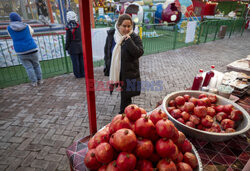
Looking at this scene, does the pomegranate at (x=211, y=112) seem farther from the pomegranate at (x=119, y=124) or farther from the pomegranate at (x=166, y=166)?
the pomegranate at (x=119, y=124)

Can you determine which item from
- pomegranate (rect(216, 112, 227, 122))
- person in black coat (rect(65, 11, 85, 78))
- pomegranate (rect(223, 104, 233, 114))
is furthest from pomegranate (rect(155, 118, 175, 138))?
A: person in black coat (rect(65, 11, 85, 78))

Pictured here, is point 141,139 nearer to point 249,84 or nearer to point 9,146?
point 249,84

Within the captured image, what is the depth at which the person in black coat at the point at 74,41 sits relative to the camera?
4996 mm

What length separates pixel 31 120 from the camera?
368cm

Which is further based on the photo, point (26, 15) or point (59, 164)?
point (26, 15)

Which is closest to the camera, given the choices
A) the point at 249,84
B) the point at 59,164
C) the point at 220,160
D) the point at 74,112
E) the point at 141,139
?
the point at 141,139

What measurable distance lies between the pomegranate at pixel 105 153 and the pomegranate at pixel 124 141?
59mm

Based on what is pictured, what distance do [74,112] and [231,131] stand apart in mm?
3404

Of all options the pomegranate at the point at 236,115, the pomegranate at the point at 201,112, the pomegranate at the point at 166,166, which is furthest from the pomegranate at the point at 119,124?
the pomegranate at the point at 236,115

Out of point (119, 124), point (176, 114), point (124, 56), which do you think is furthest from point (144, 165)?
point (124, 56)

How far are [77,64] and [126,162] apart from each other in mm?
5190

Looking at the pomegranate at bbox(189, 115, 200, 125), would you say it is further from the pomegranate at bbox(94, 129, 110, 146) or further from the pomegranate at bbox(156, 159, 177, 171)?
the pomegranate at bbox(94, 129, 110, 146)

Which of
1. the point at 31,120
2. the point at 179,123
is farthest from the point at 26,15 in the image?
the point at 179,123

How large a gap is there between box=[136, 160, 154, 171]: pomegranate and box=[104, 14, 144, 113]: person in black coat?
2.09 m
